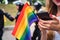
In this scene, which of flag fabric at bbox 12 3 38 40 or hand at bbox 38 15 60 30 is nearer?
hand at bbox 38 15 60 30

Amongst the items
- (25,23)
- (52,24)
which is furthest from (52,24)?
(25,23)

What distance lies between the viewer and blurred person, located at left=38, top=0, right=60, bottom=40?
2023 millimetres

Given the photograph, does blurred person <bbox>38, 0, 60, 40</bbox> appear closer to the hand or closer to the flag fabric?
the hand

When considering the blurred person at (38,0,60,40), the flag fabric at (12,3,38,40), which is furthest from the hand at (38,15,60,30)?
the flag fabric at (12,3,38,40)

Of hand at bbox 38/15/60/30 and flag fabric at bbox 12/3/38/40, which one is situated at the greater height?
hand at bbox 38/15/60/30

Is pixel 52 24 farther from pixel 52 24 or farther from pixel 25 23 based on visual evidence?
pixel 25 23

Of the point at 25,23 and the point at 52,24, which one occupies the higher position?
the point at 52,24

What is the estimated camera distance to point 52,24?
6.64ft

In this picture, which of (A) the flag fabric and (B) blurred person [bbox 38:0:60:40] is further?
(A) the flag fabric

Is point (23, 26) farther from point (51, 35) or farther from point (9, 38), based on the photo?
point (9, 38)

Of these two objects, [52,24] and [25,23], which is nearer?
[52,24]

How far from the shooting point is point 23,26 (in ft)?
9.79

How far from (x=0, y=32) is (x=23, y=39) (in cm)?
A: 455

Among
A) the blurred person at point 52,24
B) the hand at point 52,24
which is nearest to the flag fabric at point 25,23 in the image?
the blurred person at point 52,24
